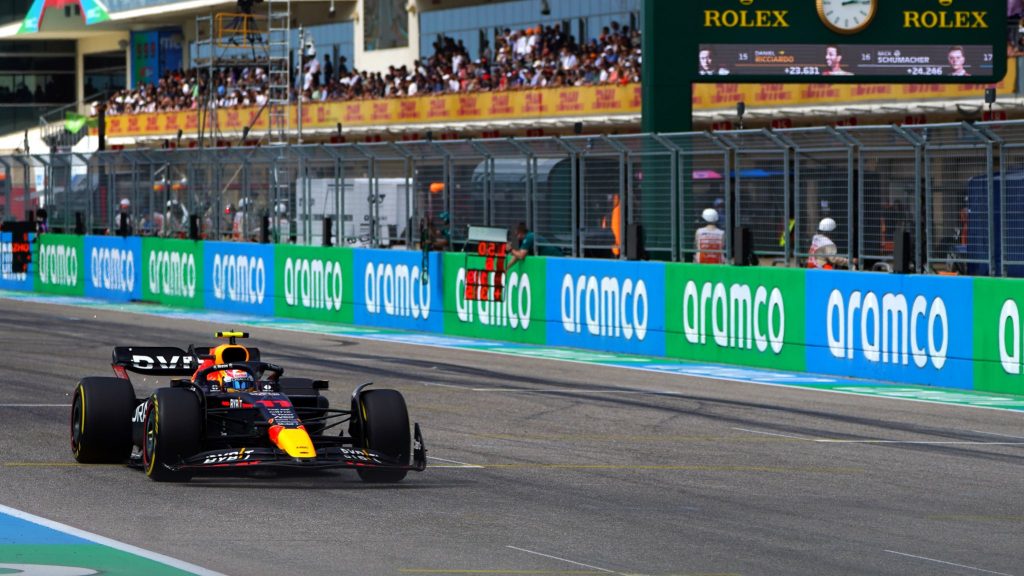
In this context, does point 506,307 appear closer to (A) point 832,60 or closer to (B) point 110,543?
(A) point 832,60

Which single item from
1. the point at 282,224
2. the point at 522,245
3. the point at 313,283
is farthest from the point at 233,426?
the point at 282,224

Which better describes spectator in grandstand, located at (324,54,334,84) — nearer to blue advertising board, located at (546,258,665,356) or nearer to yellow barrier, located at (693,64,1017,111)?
yellow barrier, located at (693,64,1017,111)

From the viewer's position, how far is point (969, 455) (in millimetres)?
12828

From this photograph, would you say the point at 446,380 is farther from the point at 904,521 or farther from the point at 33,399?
the point at 904,521

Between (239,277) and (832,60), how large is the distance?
36.3 feet

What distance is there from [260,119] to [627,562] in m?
46.8

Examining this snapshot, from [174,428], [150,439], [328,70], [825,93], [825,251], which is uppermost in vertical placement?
[328,70]

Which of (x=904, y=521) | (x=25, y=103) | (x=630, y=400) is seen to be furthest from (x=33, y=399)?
(x=25, y=103)

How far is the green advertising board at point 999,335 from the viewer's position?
56.1 ft

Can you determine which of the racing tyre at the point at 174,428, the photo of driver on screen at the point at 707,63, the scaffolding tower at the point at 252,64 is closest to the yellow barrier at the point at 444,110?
the scaffolding tower at the point at 252,64

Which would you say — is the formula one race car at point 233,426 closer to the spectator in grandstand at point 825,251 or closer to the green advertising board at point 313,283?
the spectator in grandstand at point 825,251

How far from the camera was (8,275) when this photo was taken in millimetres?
37719

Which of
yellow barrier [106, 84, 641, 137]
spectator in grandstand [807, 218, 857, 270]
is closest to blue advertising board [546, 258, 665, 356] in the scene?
spectator in grandstand [807, 218, 857, 270]

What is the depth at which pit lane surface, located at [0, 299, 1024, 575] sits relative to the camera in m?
8.50
